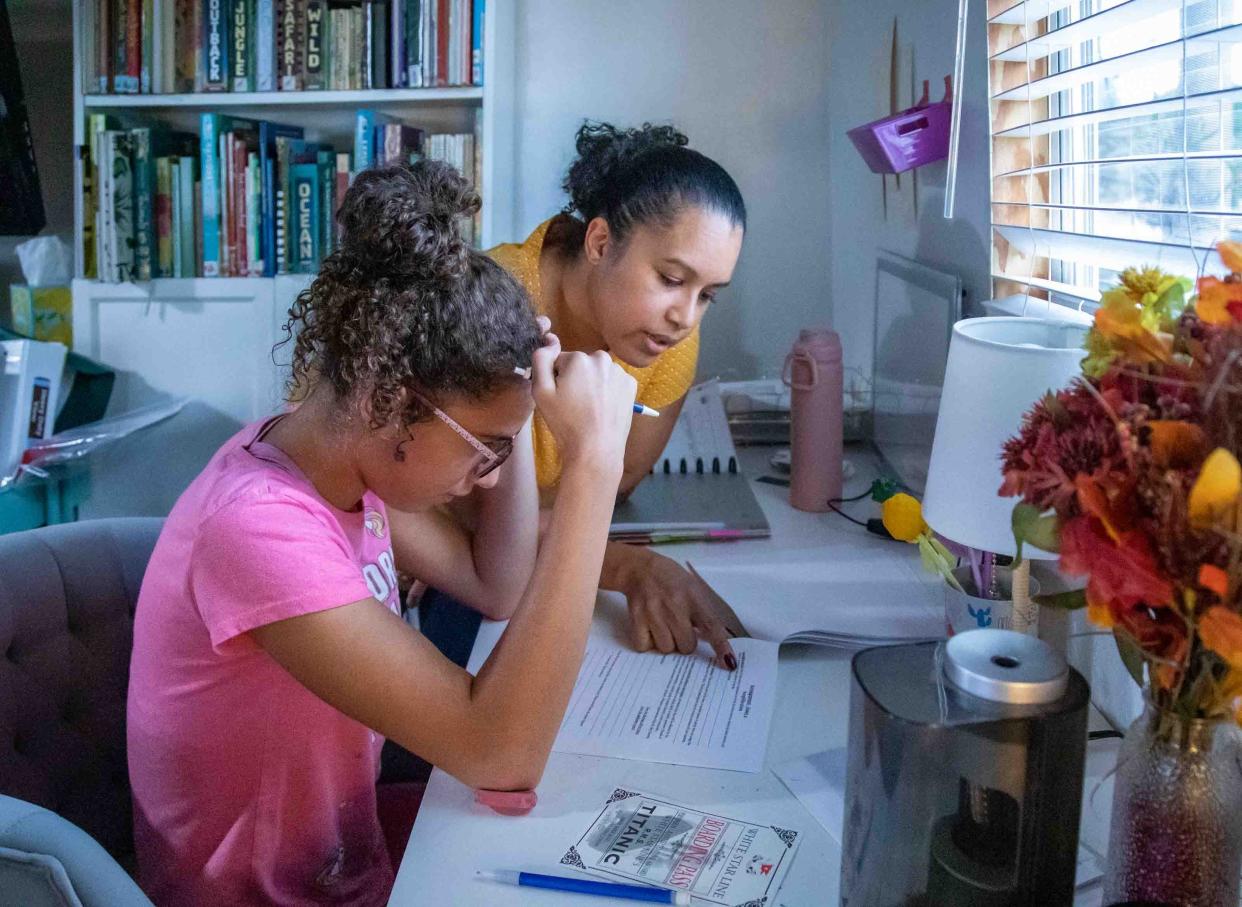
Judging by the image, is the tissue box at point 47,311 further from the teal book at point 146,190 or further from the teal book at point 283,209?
the teal book at point 283,209

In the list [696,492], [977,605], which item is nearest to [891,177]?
[696,492]

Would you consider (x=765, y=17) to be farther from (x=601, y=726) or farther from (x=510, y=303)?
(x=601, y=726)

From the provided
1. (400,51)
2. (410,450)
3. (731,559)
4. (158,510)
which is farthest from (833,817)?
(158,510)

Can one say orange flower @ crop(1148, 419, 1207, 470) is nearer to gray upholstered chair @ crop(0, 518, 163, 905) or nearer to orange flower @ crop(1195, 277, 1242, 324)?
orange flower @ crop(1195, 277, 1242, 324)

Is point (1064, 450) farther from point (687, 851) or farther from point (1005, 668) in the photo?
point (687, 851)

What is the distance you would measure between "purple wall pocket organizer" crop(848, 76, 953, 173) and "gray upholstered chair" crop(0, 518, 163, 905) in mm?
1124

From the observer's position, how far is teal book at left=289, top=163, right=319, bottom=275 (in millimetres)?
2395

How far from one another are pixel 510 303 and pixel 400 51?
57.8 inches

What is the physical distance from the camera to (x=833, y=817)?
2.73ft

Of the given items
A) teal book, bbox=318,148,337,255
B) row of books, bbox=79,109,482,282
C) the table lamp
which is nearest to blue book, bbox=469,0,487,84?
row of books, bbox=79,109,482,282

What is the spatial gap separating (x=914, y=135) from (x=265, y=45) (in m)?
1.42

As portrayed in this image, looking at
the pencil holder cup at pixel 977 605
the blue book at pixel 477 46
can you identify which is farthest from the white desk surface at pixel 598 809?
the blue book at pixel 477 46

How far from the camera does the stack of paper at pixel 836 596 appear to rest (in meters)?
1.16

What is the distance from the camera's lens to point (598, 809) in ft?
2.80
